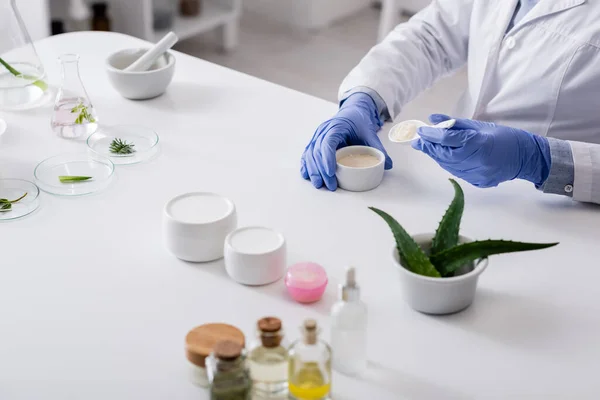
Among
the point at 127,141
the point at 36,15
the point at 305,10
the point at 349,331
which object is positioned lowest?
the point at 305,10

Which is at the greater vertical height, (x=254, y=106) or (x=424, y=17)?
(x=424, y=17)

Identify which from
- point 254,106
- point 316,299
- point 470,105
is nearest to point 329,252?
point 316,299

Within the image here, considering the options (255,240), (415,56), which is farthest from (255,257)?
(415,56)

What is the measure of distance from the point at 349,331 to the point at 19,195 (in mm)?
653

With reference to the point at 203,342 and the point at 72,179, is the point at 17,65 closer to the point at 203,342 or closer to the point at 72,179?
the point at 72,179

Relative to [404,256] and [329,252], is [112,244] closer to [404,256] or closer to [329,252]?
[329,252]

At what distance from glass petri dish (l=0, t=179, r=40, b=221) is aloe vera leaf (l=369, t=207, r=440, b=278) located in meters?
0.58

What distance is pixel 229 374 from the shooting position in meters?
0.83

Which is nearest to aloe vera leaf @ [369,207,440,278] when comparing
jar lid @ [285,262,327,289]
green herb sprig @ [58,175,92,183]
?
jar lid @ [285,262,327,289]

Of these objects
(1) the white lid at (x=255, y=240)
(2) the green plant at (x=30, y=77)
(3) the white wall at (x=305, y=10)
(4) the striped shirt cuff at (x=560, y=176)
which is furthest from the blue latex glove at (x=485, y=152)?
(3) the white wall at (x=305, y=10)

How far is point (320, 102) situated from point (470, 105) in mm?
337

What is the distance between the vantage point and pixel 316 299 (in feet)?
3.51

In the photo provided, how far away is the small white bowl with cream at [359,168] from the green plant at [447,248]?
267 mm

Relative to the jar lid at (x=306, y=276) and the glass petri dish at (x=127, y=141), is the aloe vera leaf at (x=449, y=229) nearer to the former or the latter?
the jar lid at (x=306, y=276)
